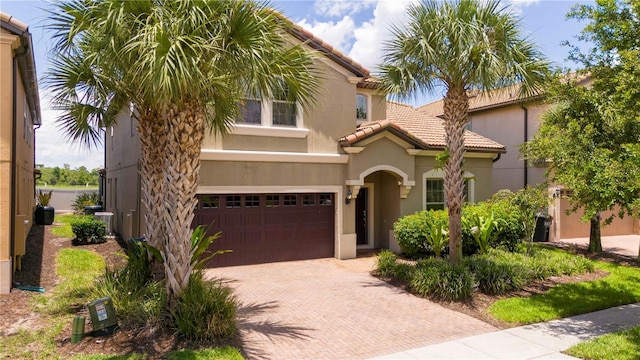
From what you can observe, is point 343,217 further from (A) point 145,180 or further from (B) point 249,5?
(B) point 249,5

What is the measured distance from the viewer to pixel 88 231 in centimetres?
1575

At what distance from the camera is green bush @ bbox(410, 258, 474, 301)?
32.4 ft

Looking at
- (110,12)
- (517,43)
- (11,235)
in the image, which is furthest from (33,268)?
(517,43)

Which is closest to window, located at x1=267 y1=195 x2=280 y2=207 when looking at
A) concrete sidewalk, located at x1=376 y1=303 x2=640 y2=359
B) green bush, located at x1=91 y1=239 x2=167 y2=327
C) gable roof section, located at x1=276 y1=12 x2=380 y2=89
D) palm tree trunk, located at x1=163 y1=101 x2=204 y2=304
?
green bush, located at x1=91 y1=239 x2=167 y2=327

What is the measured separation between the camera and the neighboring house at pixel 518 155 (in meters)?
19.7

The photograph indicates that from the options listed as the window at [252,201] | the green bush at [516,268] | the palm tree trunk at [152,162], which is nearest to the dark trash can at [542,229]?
the green bush at [516,268]

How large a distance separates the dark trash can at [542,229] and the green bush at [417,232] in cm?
703

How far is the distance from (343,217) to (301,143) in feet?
10.0

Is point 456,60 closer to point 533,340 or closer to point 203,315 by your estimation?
point 533,340

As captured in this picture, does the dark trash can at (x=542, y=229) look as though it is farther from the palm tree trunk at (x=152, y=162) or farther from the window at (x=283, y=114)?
the palm tree trunk at (x=152, y=162)

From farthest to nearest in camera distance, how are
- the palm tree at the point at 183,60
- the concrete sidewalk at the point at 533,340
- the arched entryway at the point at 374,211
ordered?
the arched entryway at the point at 374,211 < the concrete sidewalk at the point at 533,340 < the palm tree at the point at 183,60

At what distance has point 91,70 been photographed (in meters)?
9.07

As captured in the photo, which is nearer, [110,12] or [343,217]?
[110,12]

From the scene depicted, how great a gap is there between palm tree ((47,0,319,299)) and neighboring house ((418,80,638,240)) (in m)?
14.6
